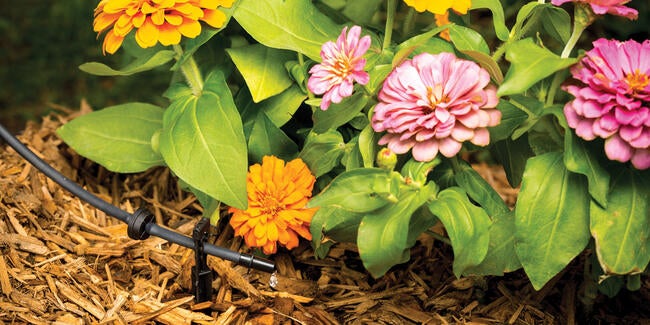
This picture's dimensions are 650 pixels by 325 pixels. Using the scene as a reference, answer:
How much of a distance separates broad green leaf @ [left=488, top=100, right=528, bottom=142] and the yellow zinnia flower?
19 cm

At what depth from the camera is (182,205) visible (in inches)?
76.3

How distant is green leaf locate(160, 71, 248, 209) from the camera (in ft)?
5.00

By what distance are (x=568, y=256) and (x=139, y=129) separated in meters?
1.05

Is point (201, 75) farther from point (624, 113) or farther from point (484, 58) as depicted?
point (624, 113)

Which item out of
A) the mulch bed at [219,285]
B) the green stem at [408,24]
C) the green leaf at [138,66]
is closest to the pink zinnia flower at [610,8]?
the green stem at [408,24]

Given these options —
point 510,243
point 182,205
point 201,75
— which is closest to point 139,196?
point 182,205

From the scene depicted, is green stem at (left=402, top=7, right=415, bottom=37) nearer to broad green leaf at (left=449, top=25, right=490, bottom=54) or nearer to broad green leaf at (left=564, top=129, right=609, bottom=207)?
broad green leaf at (left=449, top=25, right=490, bottom=54)

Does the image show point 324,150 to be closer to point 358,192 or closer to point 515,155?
point 358,192

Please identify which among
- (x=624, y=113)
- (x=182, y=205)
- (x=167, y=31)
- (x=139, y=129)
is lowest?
(x=182, y=205)

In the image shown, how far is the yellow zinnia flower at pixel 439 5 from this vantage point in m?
1.42

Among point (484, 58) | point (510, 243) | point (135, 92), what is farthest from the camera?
point (135, 92)

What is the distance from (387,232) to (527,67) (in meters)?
0.36

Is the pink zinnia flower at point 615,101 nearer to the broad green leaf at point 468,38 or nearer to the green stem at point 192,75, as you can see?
the broad green leaf at point 468,38

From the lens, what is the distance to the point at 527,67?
1.28 metres
